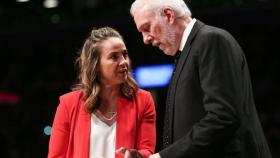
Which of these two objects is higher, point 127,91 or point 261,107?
Answer: point 127,91

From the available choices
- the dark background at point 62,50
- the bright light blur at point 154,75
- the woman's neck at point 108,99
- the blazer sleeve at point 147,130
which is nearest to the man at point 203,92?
the blazer sleeve at point 147,130

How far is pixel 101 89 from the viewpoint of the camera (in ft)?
9.37

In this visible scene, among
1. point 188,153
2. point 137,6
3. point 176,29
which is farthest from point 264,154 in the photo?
point 137,6

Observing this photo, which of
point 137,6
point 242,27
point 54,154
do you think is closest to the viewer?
point 137,6

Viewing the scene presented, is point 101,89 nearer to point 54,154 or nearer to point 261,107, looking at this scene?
point 54,154

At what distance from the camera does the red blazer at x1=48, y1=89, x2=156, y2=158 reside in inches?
106

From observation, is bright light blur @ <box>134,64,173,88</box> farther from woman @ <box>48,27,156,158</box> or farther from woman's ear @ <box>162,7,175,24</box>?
woman's ear @ <box>162,7,175,24</box>

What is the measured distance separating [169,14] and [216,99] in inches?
18.5

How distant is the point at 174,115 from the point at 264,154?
387 mm

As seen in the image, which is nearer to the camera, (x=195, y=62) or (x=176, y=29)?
(x=195, y=62)

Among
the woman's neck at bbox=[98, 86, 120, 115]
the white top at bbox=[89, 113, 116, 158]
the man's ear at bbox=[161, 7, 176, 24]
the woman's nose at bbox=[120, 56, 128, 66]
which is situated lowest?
the white top at bbox=[89, 113, 116, 158]

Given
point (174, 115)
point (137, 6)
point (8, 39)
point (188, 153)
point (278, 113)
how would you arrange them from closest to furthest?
1. point (188, 153)
2. point (174, 115)
3. point (137, 6)
4. point (278, 113)
5. point (8, 39)

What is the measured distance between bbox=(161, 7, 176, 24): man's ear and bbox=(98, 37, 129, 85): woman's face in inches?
23.7

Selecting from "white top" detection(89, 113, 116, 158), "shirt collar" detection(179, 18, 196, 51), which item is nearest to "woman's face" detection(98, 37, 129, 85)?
"white top" detection(89, 113, 116, 158)
